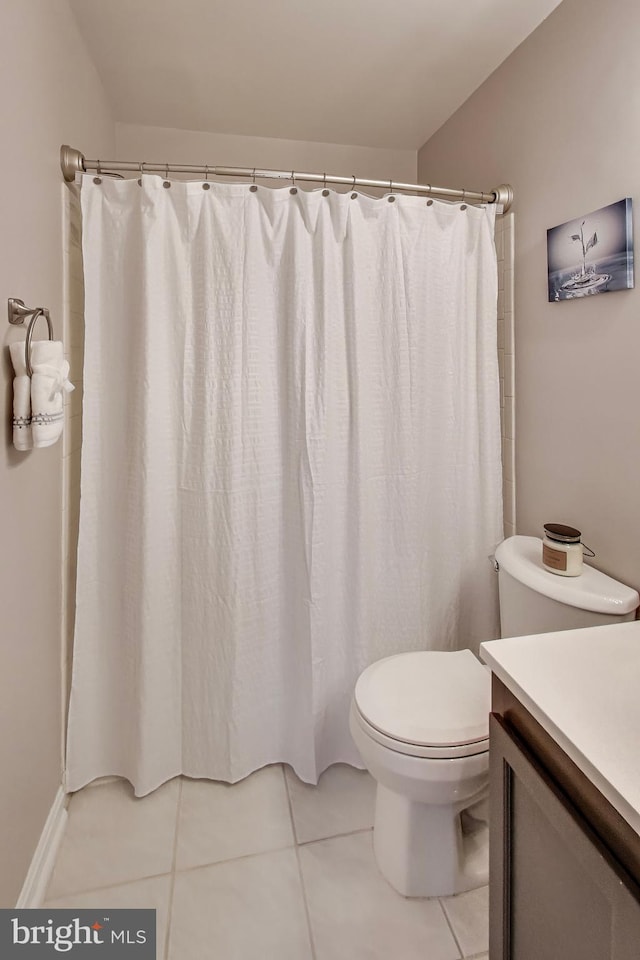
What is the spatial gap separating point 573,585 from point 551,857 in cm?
71

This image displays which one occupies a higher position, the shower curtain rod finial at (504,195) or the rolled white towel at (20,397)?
the shower curtain rod finial at (504,195)

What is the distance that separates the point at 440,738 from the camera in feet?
4.00

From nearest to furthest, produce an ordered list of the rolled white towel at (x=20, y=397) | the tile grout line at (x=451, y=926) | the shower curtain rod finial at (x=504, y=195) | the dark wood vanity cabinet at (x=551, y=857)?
the dark wood vanity cabinet at (x=551, y=857) → the rolled white towel at (x=20, y=397) → the tile grout line at (x=451, y=926) → the shower curtain rod finial at (x=504, y=195)

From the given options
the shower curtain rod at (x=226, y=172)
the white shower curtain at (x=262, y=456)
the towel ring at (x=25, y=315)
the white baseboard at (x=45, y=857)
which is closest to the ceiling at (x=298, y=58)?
the shower curtain rod at (x=226, y=172)

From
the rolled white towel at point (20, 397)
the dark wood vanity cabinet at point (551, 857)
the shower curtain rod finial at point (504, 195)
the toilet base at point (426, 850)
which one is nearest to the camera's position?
the dark wood vanity cabinet at point (551, 857)

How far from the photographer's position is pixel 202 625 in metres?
1.63

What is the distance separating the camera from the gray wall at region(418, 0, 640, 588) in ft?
4.33

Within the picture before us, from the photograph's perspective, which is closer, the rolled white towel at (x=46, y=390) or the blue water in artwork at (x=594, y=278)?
the rolled white towel at (x=46, y=390)

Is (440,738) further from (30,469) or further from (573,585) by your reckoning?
(30,469)

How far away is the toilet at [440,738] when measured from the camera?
1.22 m

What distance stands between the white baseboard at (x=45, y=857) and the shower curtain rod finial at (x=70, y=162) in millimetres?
1798

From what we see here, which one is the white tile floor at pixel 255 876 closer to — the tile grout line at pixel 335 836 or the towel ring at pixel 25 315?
the tile grout line at pixel 335 836

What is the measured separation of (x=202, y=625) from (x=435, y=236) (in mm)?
1462

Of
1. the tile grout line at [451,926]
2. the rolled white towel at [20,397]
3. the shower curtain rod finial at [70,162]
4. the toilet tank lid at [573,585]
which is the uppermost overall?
the shower curtain rod finial at [70,162]
